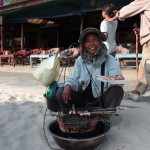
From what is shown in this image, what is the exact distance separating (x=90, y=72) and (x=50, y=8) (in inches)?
437

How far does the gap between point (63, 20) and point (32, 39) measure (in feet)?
12.8

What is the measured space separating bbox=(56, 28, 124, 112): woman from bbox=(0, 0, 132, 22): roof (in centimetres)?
850

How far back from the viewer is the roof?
12172mm

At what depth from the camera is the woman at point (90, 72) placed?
3373 mm

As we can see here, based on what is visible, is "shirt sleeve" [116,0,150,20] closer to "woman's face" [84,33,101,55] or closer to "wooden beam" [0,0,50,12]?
"woman's face" [84,33,101,55]

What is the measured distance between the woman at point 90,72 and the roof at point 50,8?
27.9 feet

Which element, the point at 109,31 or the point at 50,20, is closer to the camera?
the point at 109,31

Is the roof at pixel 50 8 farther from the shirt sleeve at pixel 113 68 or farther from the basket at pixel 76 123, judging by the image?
the basket at pixel 76 123

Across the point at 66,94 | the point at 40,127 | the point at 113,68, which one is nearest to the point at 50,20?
the point at 40,127

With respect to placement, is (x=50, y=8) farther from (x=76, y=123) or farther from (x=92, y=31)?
(x=76, y=123)

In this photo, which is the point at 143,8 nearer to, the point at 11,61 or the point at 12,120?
the point at 12,120

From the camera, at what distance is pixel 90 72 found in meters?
3.47

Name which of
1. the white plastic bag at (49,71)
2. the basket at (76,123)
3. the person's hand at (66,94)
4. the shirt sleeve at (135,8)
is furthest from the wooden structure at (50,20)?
the basket at (76,123)

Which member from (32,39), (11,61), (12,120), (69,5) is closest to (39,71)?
(12,120)
